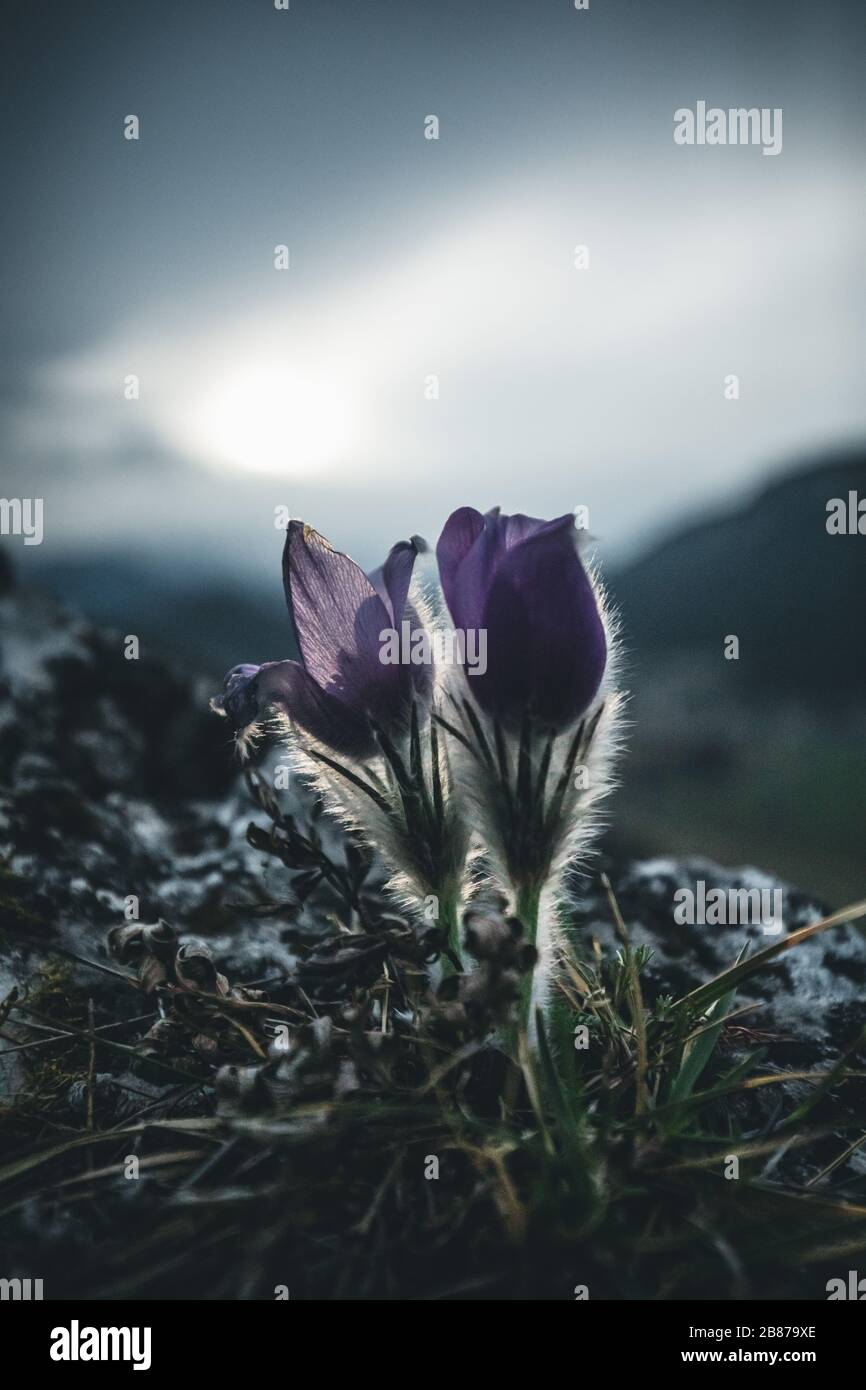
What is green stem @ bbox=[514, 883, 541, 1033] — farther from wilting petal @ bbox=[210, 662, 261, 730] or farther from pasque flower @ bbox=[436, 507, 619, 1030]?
wilting petal @ bbox=[210, 662, 261, 730]

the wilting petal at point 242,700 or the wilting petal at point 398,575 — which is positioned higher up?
the wilting petal at point 398,575

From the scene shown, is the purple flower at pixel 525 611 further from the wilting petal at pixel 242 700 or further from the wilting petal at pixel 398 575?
the wilting petal at pixel 242 700

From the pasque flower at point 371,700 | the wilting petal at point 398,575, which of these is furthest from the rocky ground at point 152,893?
the wilting petal at point 398,575

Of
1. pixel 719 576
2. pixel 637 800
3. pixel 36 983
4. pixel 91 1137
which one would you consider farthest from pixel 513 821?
pixel 719 576

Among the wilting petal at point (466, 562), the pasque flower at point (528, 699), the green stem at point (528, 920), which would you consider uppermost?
the wilting petal at point (466, 562)

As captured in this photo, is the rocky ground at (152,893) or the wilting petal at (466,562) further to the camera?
the rocky ground at (152,893)
